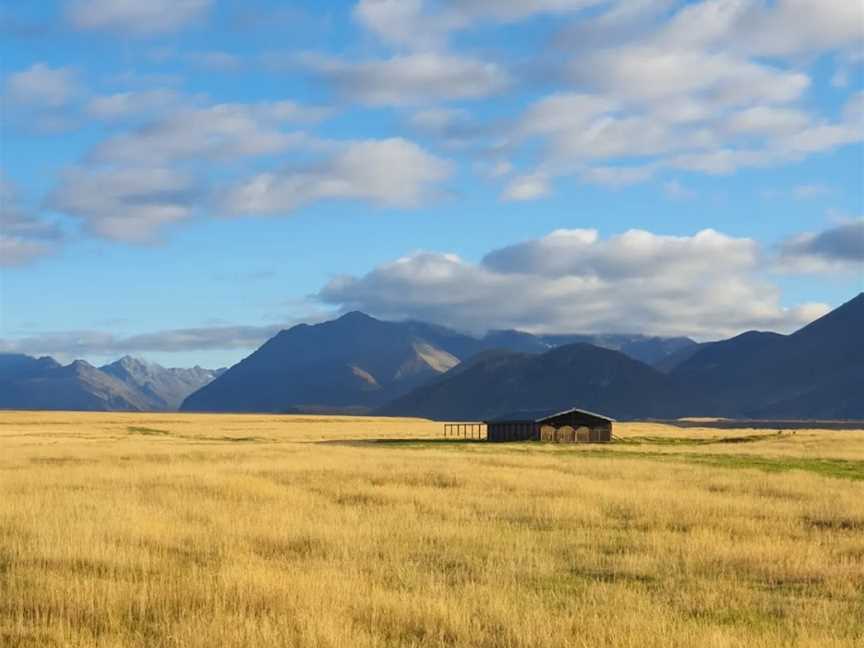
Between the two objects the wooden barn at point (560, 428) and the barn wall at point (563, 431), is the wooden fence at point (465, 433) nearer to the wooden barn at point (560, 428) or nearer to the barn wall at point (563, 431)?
the barn wall at point (563, 431)

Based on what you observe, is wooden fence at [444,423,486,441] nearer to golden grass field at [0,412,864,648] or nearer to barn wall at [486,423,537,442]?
barn wall at [486,423,537,442]

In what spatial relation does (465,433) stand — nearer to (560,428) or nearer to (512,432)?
(512,432)

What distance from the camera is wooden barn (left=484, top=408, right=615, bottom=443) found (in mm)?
90938

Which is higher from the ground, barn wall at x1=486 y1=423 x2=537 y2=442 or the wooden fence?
barn wall at x1=486 y1=423 x2=537 y2=442

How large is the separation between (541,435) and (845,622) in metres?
79.0

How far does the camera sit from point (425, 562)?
17.0 m

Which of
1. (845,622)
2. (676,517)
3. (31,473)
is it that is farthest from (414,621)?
(31,473)

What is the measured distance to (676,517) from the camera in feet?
77.5

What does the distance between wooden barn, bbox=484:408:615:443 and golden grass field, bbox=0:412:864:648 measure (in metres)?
57.0

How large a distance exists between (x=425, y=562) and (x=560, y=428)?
76.2m

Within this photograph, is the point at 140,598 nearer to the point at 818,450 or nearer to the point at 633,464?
the point at 633,464

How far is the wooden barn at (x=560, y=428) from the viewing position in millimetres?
90938

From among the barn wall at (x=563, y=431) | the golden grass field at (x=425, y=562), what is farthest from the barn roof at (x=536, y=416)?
the golden grass field at (x=425, y=562)

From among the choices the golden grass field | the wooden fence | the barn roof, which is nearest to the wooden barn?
the barn roof
